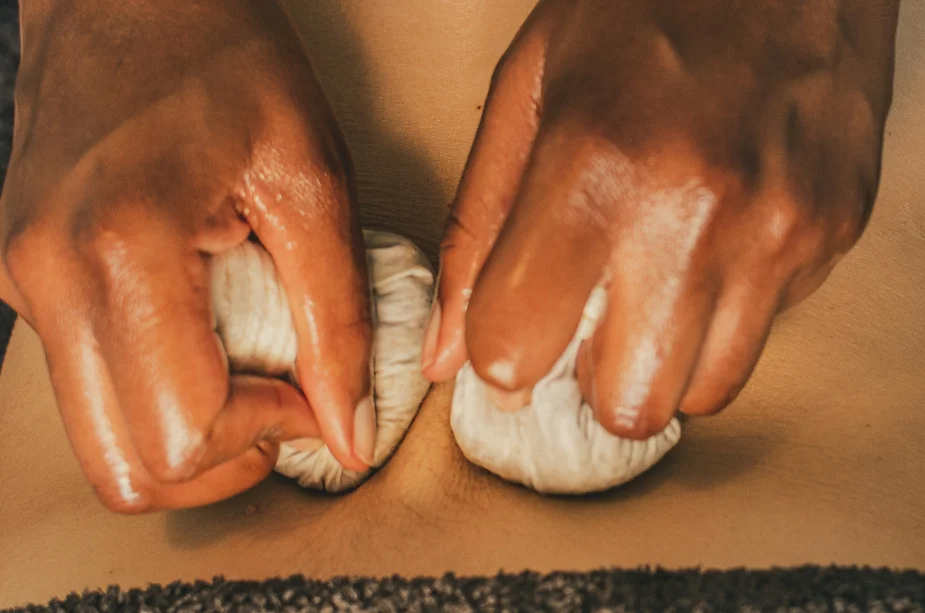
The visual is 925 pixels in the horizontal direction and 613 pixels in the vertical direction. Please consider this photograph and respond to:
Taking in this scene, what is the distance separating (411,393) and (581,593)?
184 millimetres

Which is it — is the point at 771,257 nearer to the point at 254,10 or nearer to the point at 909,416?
the point at 909,416

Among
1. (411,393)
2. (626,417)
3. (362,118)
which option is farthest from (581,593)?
(362,118)

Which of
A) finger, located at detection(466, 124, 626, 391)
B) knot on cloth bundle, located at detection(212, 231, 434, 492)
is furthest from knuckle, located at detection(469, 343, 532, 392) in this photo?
knot on cloth bundle, located at detection(212, 231, 434, 492)

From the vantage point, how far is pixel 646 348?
31cm

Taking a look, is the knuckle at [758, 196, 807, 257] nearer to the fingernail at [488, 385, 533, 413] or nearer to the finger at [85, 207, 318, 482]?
the fingernail at [488, 385, 533, 413]

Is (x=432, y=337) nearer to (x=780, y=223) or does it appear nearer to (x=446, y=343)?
→ (x=446, y=343)

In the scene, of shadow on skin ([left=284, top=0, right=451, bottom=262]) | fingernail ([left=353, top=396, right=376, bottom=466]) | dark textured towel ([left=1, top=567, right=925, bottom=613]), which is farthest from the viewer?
shadow on skin ([left=284, top=0, right=451, bottom=262])

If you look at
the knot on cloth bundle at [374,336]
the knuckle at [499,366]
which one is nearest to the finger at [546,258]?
A: the knuckle at [499,366]

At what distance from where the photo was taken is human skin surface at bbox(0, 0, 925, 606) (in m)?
0.32

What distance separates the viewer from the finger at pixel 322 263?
1.17ft

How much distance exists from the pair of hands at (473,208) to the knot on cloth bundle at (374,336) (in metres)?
0.01

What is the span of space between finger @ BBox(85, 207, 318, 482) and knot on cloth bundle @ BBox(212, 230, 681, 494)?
27 millimetres

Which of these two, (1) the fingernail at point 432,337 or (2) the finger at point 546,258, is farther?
(1) the fingernail at point 432,337

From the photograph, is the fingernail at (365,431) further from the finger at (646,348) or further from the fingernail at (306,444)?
the finger at (646,348)
